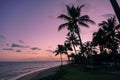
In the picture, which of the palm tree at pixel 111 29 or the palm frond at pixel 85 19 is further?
the palm tree at pixel 111 29

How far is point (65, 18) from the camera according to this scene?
102 ft

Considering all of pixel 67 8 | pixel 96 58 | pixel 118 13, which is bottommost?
pixel 118 13

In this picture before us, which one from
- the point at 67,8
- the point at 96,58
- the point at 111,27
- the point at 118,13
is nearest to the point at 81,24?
the point at 67,8

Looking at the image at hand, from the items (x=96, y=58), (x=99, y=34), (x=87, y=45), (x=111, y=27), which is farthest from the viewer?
(x=87, y=45)

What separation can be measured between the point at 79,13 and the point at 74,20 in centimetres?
171

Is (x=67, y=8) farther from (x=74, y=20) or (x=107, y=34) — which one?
(x=107, y=34)

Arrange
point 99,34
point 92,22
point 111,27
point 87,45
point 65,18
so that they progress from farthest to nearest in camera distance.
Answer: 1. point 87,45
2. point 99,34
3. point 111,27
4. point 65,18
5. point 92,22

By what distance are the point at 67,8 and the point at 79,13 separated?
2731mm

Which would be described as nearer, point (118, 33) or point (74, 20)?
point (74, 20)

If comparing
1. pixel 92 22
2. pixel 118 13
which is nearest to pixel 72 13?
pixel 92 22

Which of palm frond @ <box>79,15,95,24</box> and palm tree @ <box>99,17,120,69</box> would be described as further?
palm tree @ <box>99,17,120,69</box>

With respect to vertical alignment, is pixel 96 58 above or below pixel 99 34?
below

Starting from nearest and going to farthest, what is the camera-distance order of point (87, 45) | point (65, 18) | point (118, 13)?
point (118, 13)
point (65, 18)
point (87, 45)

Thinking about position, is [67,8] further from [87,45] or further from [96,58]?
[87,45]
